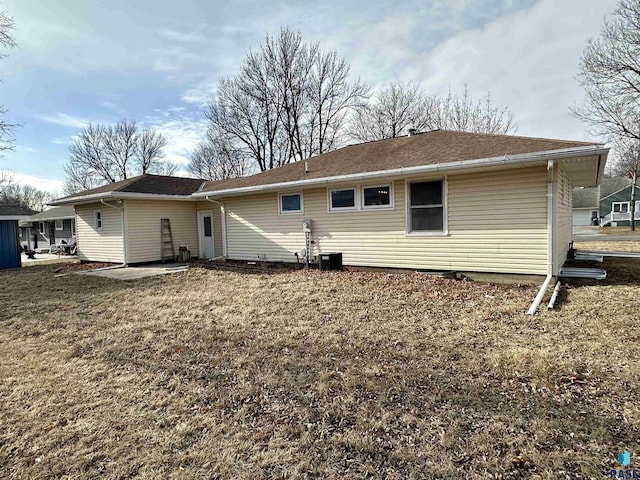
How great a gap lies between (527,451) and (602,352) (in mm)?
2383

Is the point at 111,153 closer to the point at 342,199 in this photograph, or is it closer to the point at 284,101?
the point at 284,101

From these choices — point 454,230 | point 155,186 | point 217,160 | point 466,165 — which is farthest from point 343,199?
point 217,160

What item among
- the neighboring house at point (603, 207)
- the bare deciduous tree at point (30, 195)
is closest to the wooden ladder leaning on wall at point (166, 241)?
the neighboring house at point (603, 207)

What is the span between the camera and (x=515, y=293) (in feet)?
22.3

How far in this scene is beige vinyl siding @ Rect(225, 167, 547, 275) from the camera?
732 cm

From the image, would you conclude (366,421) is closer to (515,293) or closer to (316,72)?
(515,293)

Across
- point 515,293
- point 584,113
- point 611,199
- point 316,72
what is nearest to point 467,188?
point 515,293

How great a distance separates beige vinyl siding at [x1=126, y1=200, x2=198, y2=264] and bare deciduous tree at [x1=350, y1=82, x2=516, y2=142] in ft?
55.9

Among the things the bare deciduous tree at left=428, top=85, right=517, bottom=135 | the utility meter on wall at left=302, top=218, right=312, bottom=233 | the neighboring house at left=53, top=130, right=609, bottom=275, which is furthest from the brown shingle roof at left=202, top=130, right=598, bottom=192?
the bare deciduous tree at left=428, top=85, right=517, bottom=135

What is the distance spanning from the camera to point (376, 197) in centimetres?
930

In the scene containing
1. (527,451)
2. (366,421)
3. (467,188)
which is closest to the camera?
(527,451)

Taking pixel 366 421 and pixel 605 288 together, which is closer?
pixel 366 421

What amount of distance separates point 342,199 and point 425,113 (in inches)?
761

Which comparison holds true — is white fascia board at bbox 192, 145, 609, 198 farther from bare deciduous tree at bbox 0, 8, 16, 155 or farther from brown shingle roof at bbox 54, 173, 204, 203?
bare deciduous tree at bbox 0, 8, 16, 155
